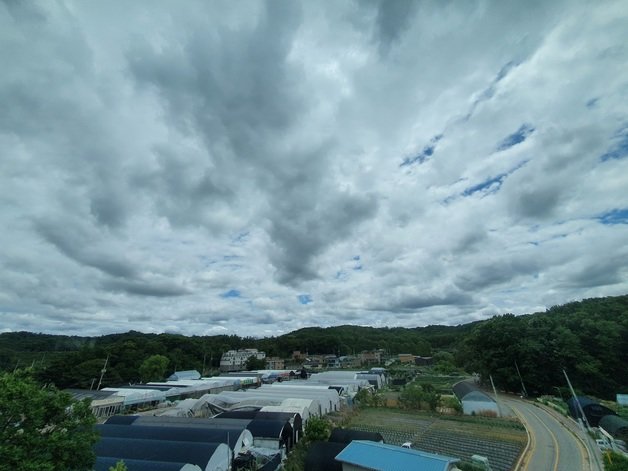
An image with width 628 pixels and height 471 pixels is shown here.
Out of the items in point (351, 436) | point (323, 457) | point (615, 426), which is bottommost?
point (323, 457)

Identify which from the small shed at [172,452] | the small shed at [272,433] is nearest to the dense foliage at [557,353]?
the small shed at [272,433]

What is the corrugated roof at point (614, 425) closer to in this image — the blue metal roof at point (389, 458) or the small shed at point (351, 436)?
the blue metal roof at point (389, 458)

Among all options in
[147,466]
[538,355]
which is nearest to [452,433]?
[147,466]

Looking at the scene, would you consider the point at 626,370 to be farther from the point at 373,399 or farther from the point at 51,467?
the point at 51,467

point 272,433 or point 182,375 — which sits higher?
point 182,375

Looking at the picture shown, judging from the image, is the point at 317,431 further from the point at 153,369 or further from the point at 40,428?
the point at 153,369

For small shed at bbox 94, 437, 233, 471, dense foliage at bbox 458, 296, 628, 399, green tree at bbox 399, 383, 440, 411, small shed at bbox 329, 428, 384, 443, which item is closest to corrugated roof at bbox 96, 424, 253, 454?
small shed at bbox 94, 437, 233, 471
